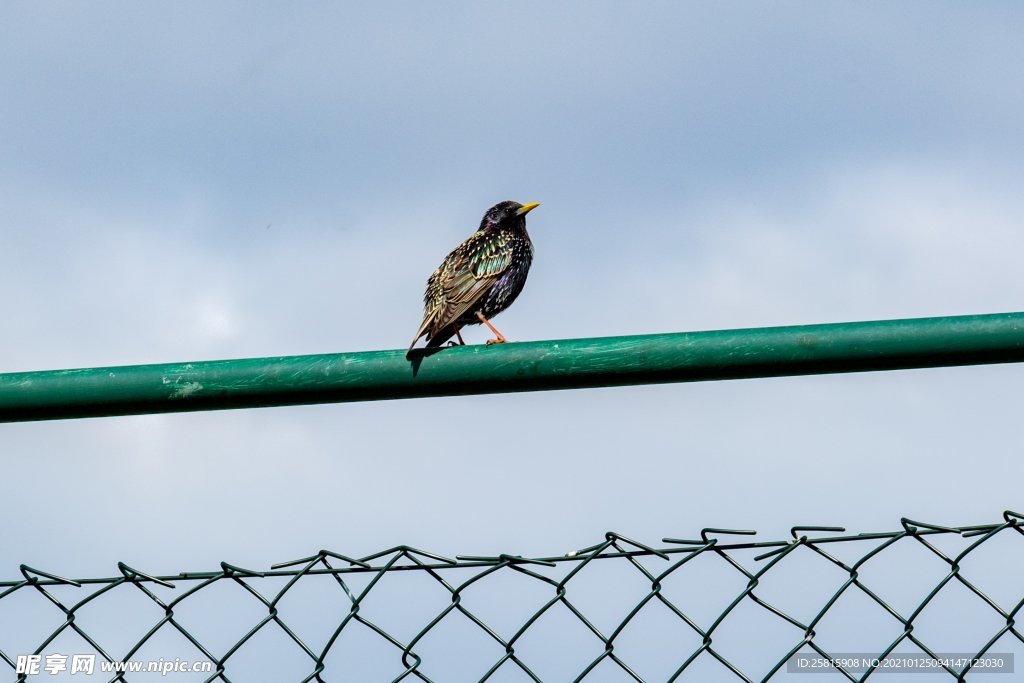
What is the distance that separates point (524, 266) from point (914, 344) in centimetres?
534

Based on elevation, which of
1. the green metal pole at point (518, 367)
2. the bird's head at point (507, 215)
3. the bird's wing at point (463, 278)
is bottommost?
the green metal pole at point (518, 367)

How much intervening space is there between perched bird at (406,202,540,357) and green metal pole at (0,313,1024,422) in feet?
12.1

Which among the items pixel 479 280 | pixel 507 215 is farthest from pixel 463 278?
pixel 507 215

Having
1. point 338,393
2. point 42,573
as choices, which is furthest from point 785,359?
point 42,573

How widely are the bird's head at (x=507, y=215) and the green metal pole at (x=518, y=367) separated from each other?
5503 millimetres

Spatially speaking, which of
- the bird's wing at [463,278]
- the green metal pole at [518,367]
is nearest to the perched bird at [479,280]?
the bird's wing at [463,278]

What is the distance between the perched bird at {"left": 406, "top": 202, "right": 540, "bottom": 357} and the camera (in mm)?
6969

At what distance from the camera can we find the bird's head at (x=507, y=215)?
27.9 ft

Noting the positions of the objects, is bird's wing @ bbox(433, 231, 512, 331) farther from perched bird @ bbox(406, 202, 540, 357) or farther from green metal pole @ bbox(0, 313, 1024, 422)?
green metal pole @ bbox(0, 313, 1024, 422)

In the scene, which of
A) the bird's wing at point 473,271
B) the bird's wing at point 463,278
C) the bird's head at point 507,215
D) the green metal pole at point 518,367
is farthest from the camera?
the bird's head at point 507,215

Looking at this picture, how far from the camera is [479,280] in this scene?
752 centimetres

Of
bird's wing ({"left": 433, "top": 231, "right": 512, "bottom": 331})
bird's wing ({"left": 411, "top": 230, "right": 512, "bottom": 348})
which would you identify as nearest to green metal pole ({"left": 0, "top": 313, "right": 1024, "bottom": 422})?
bird's wing ({"left": 411, "top": 230, "right": 512, "bottom": 348})

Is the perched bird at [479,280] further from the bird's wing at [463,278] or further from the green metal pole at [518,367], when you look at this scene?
the green metal pole at [518,367]

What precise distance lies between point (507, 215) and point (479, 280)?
119 centimetres
